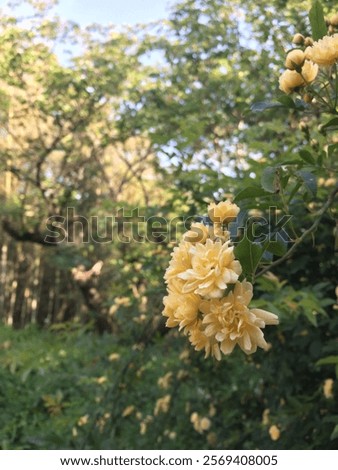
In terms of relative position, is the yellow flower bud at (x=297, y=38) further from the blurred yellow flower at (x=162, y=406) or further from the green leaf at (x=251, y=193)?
the blurred yellow flower at (x=162, y=406)

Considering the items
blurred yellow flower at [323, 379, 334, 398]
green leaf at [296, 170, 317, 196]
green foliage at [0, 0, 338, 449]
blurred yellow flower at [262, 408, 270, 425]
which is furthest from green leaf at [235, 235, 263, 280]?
blurred yellow flower at [262, 408, 270, 425]

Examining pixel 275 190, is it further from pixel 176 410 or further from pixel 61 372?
pixel 61 372

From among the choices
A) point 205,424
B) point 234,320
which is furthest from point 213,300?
point 205,424

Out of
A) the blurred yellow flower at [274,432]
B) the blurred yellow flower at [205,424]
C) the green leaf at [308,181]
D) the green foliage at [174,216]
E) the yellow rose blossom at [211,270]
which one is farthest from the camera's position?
the blurred yellow flower at [205,424]

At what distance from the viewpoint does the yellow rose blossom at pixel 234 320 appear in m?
0.68

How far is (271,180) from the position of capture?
2.80 ft

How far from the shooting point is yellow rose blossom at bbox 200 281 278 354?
678 mm

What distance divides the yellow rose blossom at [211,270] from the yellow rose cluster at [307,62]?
0.33m

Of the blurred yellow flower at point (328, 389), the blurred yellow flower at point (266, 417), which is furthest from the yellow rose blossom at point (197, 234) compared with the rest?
the blurred yellow flower at point (266, 417)

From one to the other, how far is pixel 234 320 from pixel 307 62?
436 millimetres

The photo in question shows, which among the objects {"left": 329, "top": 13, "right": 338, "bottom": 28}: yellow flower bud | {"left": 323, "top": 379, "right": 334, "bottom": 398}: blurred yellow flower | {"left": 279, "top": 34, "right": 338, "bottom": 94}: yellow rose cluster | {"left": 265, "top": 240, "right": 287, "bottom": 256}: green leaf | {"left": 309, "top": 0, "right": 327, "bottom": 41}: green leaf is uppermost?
{"left": 329, "top": 13, "right": 338, "bottom": 28}: yellow flower bud

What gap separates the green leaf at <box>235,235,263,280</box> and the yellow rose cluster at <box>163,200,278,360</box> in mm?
13

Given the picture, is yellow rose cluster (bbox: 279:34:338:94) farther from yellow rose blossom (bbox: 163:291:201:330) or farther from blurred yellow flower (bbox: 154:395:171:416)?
blurred yellow flower (bbox: 154:395:171:416)

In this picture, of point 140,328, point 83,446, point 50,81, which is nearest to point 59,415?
point 140,328
